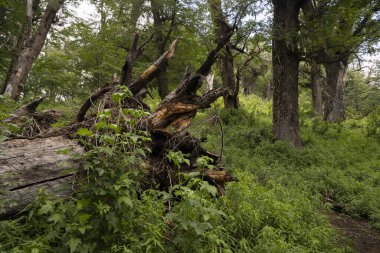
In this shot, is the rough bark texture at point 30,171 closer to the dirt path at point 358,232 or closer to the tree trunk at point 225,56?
the dirt path at point 358,232

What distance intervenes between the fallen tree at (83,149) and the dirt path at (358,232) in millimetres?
2427

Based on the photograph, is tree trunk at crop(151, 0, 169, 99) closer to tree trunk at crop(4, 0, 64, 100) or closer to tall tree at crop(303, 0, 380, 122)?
tree trunk at crop(4, 0, 64, 100)

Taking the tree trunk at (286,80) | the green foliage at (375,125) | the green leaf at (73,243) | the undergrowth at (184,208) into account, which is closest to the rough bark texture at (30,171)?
the undergrowth at (184,208)

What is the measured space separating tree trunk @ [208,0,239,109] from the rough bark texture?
1039 cm

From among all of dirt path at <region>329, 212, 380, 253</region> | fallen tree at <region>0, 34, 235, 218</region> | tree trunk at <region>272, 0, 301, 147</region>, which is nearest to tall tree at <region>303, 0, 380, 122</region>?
tree trunk at <region>272, 0, 301, 147</region>

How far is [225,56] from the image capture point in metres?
14.6

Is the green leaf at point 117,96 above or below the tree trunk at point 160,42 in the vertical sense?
below

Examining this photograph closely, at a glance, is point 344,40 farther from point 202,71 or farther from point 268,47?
point 202,71

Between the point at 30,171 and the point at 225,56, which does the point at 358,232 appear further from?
the point at 225,56

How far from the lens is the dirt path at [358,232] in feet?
17.3

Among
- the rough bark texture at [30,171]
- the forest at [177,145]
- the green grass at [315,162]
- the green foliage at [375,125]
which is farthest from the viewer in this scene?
the green foliage at [375,125]

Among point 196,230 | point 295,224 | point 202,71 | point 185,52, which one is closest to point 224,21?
point 185,52

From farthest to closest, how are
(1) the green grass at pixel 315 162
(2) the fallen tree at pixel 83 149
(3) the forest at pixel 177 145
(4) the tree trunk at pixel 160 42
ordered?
(4) the tree trunk at pixel 160 42 → (1) the green grass at pixel 315 162 → (2) the fallen tree at pixel 83 149 → (3) the forest at pixel 177 145

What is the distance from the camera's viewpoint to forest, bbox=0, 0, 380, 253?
320 centimetres
